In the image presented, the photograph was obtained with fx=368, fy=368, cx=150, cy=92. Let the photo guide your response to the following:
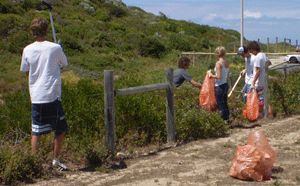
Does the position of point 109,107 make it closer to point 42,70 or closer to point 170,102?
point 42,70

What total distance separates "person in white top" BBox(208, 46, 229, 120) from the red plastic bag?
1.84 feet

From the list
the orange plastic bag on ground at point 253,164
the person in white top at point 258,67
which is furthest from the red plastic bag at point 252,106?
the orange plastic bag on ground at point 253,164

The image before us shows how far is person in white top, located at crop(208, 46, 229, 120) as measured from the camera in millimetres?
6328

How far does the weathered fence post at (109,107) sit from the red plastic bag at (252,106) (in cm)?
335

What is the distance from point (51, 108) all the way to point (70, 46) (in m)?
21.2

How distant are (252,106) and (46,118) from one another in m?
4.28

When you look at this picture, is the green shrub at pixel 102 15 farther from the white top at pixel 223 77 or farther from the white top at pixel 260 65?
the white top at pixel 223 77

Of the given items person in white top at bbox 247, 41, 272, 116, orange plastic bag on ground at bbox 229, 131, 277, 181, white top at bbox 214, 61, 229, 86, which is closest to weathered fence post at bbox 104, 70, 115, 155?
orange plastic bag on ground at bbox 229, 131, 277, 181

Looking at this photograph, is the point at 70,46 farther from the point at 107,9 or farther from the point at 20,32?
the point at 107,9

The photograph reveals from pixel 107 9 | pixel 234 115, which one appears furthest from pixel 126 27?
pixel 234 115

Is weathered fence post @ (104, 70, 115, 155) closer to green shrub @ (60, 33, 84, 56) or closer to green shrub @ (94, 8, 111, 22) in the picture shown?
green shrub @ (60, 33, 84, 56)

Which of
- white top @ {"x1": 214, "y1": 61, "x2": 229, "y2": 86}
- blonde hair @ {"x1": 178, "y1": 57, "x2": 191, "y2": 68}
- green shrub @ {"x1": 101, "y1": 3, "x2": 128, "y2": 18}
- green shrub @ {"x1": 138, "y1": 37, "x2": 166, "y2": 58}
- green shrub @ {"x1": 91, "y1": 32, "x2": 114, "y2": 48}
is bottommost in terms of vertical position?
white top @ {"x1": 214, "y1": 61, "x2": 229, "y2": 86}

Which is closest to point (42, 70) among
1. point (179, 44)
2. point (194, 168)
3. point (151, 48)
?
point (194, 168)

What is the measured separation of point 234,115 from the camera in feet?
23.7
